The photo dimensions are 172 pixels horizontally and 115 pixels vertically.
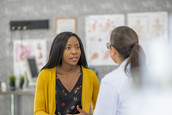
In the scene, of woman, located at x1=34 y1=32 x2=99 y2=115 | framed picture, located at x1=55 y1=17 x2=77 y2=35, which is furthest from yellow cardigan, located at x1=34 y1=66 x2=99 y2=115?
framed picture, located at x1=55 y1=17 x2=77 y2=35

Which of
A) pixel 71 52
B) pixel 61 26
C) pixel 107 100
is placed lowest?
pixel 107 100

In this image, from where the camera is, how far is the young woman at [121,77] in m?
0.76

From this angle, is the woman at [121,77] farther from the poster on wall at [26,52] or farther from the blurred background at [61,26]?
the poster on wall at [26,52]

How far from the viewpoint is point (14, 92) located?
11.4 feet

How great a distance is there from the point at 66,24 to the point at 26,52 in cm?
86

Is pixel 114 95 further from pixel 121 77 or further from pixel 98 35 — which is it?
pixel 98 35

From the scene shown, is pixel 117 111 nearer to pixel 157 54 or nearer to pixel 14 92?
pixel 157 54

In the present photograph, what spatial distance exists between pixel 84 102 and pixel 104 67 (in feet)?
8.94

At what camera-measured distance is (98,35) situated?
13.0 ft

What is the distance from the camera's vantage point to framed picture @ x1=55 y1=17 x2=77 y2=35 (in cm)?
397

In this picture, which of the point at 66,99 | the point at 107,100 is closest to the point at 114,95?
the point at 107,100

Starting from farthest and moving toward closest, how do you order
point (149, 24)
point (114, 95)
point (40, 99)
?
point (149, 24), point (40, 99), point (114, 95)

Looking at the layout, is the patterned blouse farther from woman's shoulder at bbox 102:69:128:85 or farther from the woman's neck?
woman's shoulder at bbox 102:69:128:85

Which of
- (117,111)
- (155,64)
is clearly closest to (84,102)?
(117,111)
